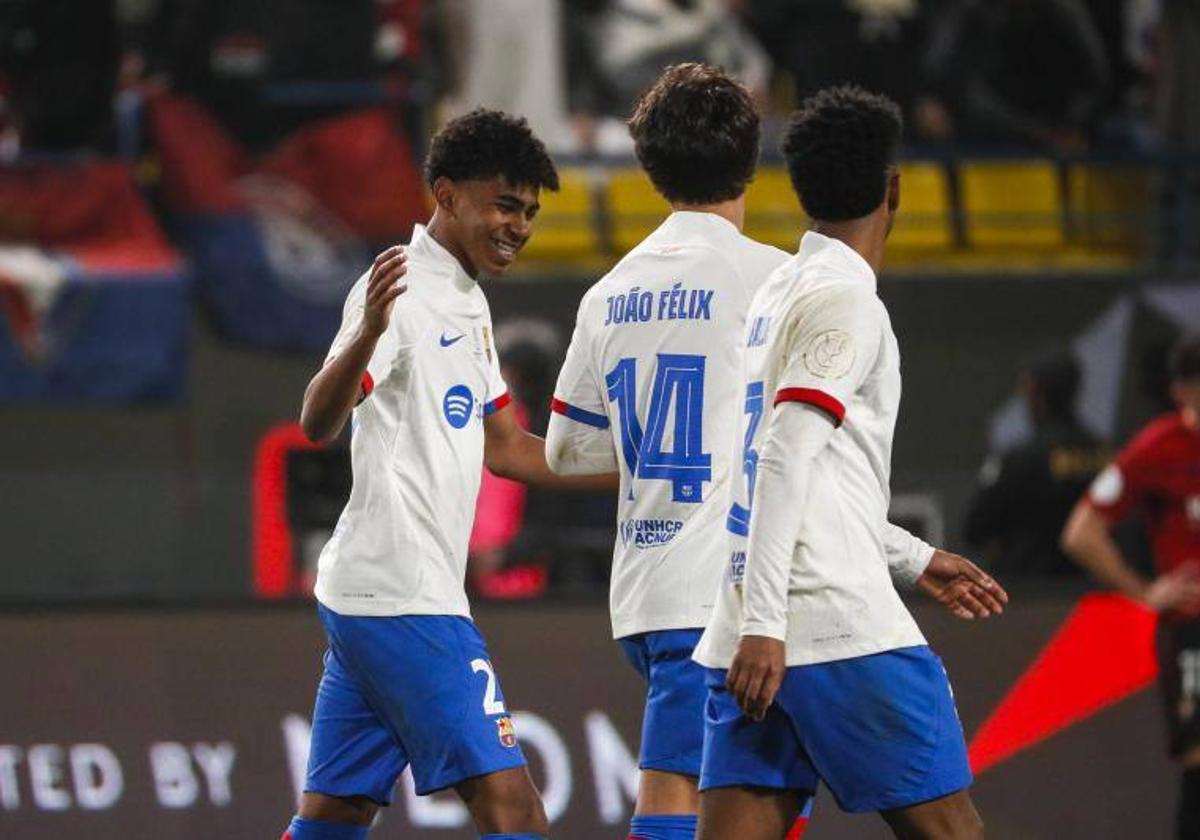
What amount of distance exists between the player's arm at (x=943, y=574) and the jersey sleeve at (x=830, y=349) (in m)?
0.40

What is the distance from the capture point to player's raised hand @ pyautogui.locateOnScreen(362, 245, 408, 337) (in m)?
4.47

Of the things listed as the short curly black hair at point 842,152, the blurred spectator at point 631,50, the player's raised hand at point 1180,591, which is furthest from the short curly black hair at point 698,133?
the blurred spectator at point 631,50

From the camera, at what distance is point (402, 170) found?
11562 millimetres

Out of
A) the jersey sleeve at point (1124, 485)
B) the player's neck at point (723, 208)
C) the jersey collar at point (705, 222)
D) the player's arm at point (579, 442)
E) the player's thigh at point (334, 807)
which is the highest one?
the player's neck at point (723, 208)

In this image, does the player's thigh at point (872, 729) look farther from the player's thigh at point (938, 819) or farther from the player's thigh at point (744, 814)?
the player's thigh at point (744, 814)

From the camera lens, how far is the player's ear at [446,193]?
16.0ft

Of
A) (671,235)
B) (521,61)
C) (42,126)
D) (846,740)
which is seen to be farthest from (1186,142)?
(846,740)

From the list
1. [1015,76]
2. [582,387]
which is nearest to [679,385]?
[582,387]

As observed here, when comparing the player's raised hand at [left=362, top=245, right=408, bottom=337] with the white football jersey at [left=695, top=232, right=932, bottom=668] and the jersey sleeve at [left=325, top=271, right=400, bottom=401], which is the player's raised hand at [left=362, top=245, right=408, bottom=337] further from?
Result: the white football jersey at [left=695, top=232, right=932, bottom=668]

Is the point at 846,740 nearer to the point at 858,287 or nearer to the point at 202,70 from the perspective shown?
the point at 858,287

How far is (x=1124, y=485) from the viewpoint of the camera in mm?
7676

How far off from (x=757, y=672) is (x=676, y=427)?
849mm

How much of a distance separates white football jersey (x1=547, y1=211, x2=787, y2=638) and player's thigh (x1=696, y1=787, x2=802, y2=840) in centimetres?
64

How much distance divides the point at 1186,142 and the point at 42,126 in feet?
19.7
